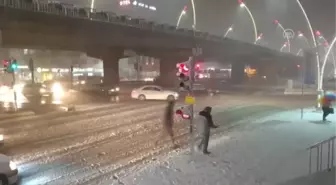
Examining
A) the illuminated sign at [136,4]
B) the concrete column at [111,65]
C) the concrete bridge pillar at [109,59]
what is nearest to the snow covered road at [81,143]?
the concrete bridge pillar at [109,59]

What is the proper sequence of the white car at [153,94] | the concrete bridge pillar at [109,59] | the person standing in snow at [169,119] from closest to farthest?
the person standing in snow at [169,119]
the white car at [153,94]
the concrete bridge pillar at [109,59]

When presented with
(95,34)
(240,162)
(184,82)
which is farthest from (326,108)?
(95,34)

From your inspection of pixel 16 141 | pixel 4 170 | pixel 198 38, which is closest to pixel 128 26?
pixel 198 38

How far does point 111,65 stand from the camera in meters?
56.4

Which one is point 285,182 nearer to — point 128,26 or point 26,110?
point 26,110

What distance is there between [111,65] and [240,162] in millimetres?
47318

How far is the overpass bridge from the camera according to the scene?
103 ft

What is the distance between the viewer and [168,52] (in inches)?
2375

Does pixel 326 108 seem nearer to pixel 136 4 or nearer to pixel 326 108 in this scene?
pixel 326 108

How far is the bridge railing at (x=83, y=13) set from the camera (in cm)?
3034

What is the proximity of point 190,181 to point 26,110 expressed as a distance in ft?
71.4

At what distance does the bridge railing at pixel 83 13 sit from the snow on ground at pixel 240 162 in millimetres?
22081

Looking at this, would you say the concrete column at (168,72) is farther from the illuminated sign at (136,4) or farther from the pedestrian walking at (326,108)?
the illuminated sign at (136,4)

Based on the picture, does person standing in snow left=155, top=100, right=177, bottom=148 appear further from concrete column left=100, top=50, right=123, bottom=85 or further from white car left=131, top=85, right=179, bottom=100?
concrete column left=100, top=50, right=123, bottom=85
